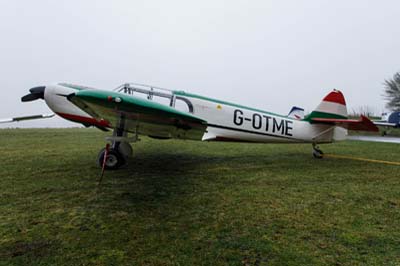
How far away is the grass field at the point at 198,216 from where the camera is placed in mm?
2039

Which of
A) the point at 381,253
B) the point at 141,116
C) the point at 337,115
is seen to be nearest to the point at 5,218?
the point at 141,116

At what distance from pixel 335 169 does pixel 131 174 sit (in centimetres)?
413

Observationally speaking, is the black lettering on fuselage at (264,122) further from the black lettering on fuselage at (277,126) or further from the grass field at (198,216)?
the grass field at (198,216)

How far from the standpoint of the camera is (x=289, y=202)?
3.28m

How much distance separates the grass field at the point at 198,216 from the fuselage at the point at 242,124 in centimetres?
128

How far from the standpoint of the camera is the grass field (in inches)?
80.3

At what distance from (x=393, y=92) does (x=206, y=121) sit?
30012 millimetres

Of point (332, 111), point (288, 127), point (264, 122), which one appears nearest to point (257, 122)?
point (264, 122)

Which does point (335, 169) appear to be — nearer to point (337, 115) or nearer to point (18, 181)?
point (337, 115)

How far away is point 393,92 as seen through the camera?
2678cm

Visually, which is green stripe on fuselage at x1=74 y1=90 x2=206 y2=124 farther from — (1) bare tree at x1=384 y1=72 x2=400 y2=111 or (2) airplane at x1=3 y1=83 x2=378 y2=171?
(1) bare tree at x1=384 y1=72 x2=400 y2=111

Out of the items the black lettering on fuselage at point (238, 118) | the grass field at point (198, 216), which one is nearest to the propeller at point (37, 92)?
the grass field at point (198, 216)

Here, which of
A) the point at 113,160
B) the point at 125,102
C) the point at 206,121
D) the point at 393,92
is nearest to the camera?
the point at 125,102

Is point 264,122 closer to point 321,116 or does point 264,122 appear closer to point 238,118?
point 238,118
